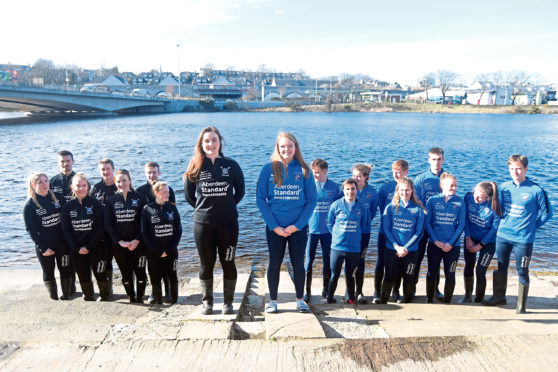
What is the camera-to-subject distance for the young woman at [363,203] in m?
4.98

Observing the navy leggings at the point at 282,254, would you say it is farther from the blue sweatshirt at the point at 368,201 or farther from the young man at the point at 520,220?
the young man at the point at 520,220

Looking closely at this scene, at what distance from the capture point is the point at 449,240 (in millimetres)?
4840

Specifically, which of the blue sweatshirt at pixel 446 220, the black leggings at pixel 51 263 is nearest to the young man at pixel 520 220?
the blue sweatshirt at pixel 446 220

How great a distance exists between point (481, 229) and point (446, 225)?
495 millimetres

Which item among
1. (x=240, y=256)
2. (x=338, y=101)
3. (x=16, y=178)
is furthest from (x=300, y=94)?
(x=240, y=256)

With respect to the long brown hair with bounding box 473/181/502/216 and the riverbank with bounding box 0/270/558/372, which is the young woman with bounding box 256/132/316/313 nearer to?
the riverbank with bounding box 0/270/558/372

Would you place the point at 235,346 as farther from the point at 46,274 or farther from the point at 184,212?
the point at 184,212

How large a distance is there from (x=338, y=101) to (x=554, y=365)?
365 feet

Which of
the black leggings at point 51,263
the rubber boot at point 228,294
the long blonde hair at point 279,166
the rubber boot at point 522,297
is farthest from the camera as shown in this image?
the black leggings at point 51,263

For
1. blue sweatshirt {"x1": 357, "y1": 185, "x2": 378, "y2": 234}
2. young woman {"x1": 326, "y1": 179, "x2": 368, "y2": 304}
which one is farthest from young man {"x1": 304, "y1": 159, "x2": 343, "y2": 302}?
blue sweatshirt {"x1": 357, "y1": 185, "x2": 378, "y2": 234}

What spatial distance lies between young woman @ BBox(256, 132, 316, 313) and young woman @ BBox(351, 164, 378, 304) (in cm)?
121

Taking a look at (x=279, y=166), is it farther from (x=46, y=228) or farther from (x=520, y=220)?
(x=46, y=228)

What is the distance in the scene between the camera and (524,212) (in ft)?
14.8

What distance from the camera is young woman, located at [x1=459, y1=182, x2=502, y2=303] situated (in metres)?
4.79
